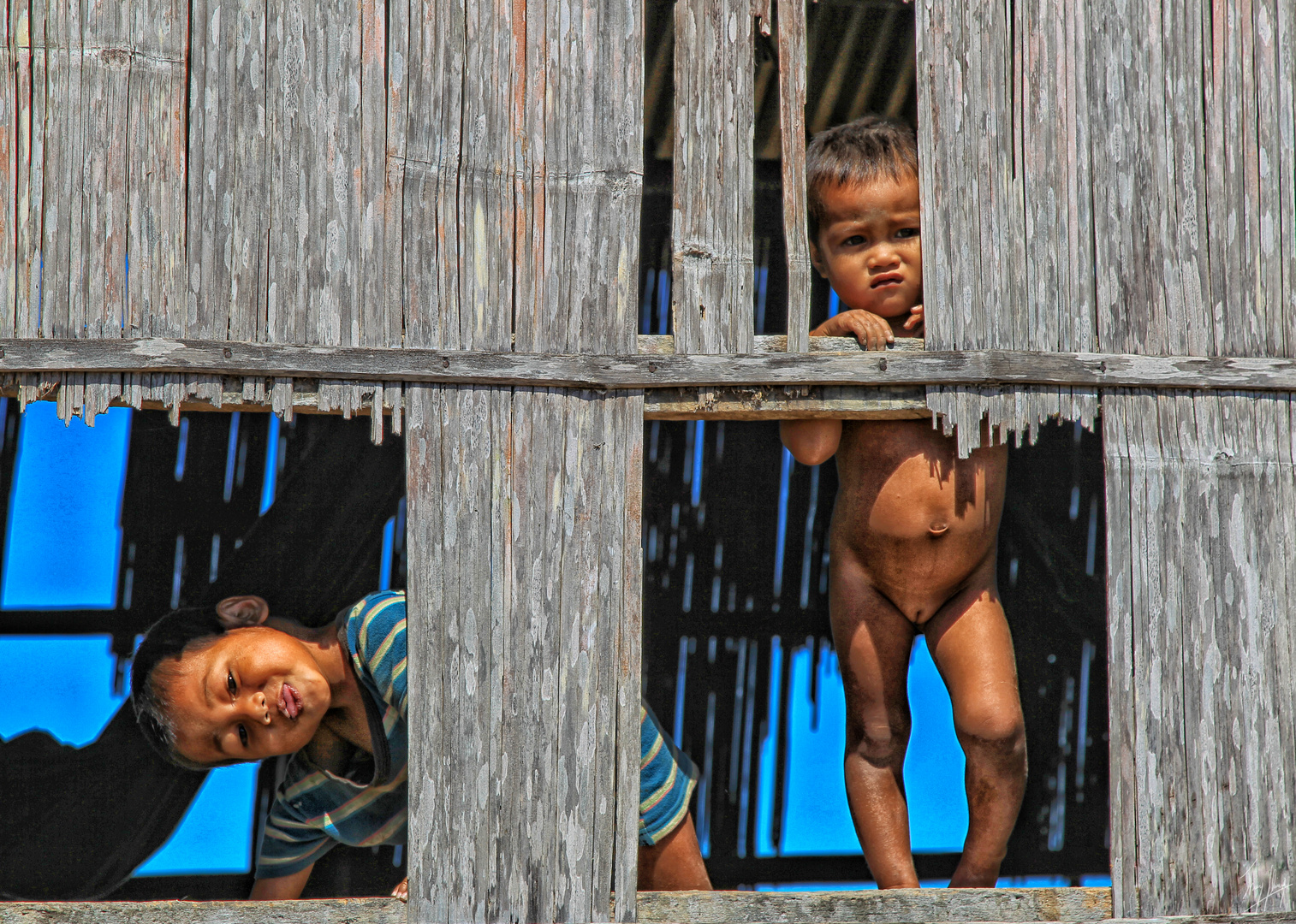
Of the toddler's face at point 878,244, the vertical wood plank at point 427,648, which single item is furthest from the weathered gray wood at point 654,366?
the toddler's face at point 878,244

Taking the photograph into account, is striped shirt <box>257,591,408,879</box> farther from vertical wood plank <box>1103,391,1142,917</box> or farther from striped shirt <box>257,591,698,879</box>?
vertical wood plank <box>1103,391,1142,917</box>

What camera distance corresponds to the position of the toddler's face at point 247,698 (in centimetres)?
348

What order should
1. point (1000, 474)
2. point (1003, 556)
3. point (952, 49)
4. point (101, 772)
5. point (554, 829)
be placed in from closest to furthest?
point (554, 829) < point (952, 49) < point (1000, 474) < point (101, 772) < point (1003, 556)

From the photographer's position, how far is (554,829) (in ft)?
8.93

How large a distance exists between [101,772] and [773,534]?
245 cm

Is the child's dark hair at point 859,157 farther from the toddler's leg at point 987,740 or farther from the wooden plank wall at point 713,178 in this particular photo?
the toddler's leg at point 987,740

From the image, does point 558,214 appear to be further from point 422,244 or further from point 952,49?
point 952,49

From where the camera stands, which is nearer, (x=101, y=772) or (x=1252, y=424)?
(x=1252, y=424)

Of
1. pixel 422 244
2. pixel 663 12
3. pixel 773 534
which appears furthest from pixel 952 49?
pixel 773 534

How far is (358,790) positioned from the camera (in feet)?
12.2

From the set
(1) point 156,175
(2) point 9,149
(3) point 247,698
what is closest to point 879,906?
(3) point 247,698

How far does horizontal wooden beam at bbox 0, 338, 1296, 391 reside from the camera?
8.85 feet

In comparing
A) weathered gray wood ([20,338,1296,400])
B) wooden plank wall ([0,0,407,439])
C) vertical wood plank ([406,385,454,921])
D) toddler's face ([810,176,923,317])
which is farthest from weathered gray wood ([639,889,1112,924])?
toddler's face ([810,176,923,317])

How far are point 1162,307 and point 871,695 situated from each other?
1.22m
